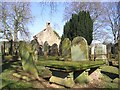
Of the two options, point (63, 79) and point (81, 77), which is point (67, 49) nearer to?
point (81, 77)

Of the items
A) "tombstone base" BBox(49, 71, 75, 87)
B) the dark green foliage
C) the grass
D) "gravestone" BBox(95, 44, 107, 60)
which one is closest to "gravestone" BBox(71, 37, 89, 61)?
"tombstone base" BBox(49, 71, 75, 87)

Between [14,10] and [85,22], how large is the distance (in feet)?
7.45

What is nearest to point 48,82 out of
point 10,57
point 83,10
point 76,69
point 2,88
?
point 76,69

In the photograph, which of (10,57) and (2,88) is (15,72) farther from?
(10,57)

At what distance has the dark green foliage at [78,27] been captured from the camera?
5824 millimetres

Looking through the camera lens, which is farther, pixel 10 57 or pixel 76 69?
pixel 10 57

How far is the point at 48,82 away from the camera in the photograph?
13.0ft

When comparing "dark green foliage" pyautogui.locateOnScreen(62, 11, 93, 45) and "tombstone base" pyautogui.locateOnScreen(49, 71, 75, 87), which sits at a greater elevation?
"dark green foliage" pyautogui.locateOnScreen(62, 11, 93, 45)

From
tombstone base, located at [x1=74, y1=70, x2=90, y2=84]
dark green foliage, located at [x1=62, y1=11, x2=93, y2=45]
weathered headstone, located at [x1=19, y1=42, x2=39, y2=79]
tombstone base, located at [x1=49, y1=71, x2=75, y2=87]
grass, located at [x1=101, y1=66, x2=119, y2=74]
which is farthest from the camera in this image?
dark green foliage, located at [x1=62, y1=11, x2=93, y2=45]

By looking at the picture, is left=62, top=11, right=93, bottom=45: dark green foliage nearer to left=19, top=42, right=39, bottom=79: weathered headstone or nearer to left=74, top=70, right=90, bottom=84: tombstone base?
left=74, top=70, right=90, bottom=84: tombstone base

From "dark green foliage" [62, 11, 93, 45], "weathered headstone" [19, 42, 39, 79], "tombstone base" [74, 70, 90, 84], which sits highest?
"dark green foliage" [62, 11, 93, 45]

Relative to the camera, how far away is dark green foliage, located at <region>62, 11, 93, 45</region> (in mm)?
5824

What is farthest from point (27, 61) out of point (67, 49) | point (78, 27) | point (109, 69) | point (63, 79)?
point (78, 27)

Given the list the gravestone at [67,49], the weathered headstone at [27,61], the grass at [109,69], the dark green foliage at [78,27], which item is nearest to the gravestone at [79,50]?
the gravestone at [67,49]
